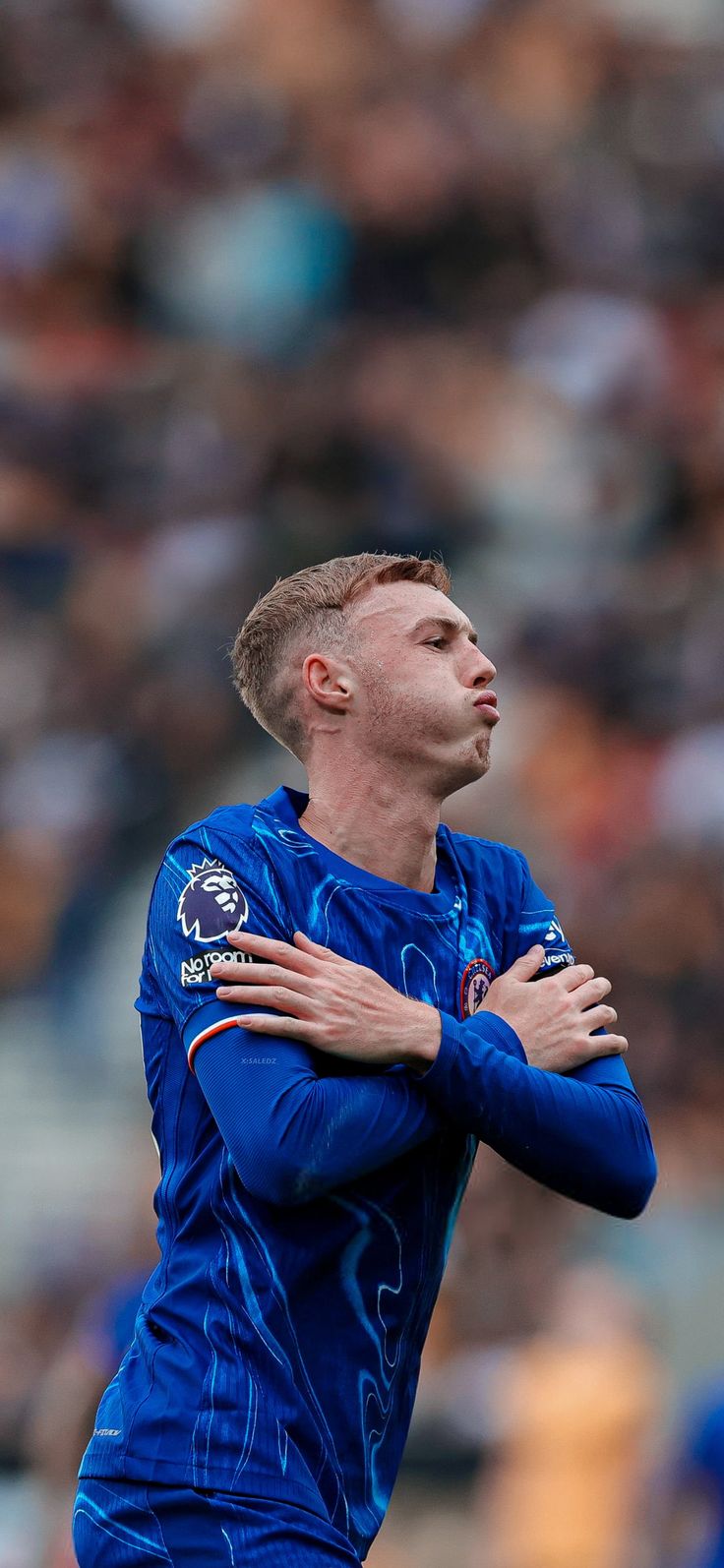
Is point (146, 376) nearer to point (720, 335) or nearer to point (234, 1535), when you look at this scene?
point (720, 335)

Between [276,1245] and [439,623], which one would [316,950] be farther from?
[439,623]

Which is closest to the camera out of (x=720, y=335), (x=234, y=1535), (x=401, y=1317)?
(x=234, y=1535)

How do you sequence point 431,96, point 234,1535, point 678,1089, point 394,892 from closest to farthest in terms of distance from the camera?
point 234,1535 → point 394,892 → point 678,1089 → point 431,96

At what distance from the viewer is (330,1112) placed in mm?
2637

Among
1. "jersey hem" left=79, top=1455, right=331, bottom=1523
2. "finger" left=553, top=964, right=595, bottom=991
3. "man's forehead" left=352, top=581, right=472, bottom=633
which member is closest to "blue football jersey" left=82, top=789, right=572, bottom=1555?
"jersey hem" left=79, top=1455, right=331, bottom=1523

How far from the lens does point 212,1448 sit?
8.66ft

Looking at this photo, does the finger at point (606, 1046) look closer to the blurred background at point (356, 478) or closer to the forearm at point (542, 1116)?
the forearm at point (542, 1116)

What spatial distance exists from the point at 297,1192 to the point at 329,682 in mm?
890

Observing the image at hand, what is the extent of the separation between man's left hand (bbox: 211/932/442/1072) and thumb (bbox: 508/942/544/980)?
275 mm

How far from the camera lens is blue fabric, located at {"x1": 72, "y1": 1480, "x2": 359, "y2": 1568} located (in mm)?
2592

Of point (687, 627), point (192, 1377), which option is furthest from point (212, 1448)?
point (687, 627)

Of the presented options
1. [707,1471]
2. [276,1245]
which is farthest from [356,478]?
[276,1245]

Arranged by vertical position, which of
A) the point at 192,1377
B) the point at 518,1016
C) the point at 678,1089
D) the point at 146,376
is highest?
the point at 146,376

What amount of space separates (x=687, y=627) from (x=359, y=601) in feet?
Answer: 21.9
